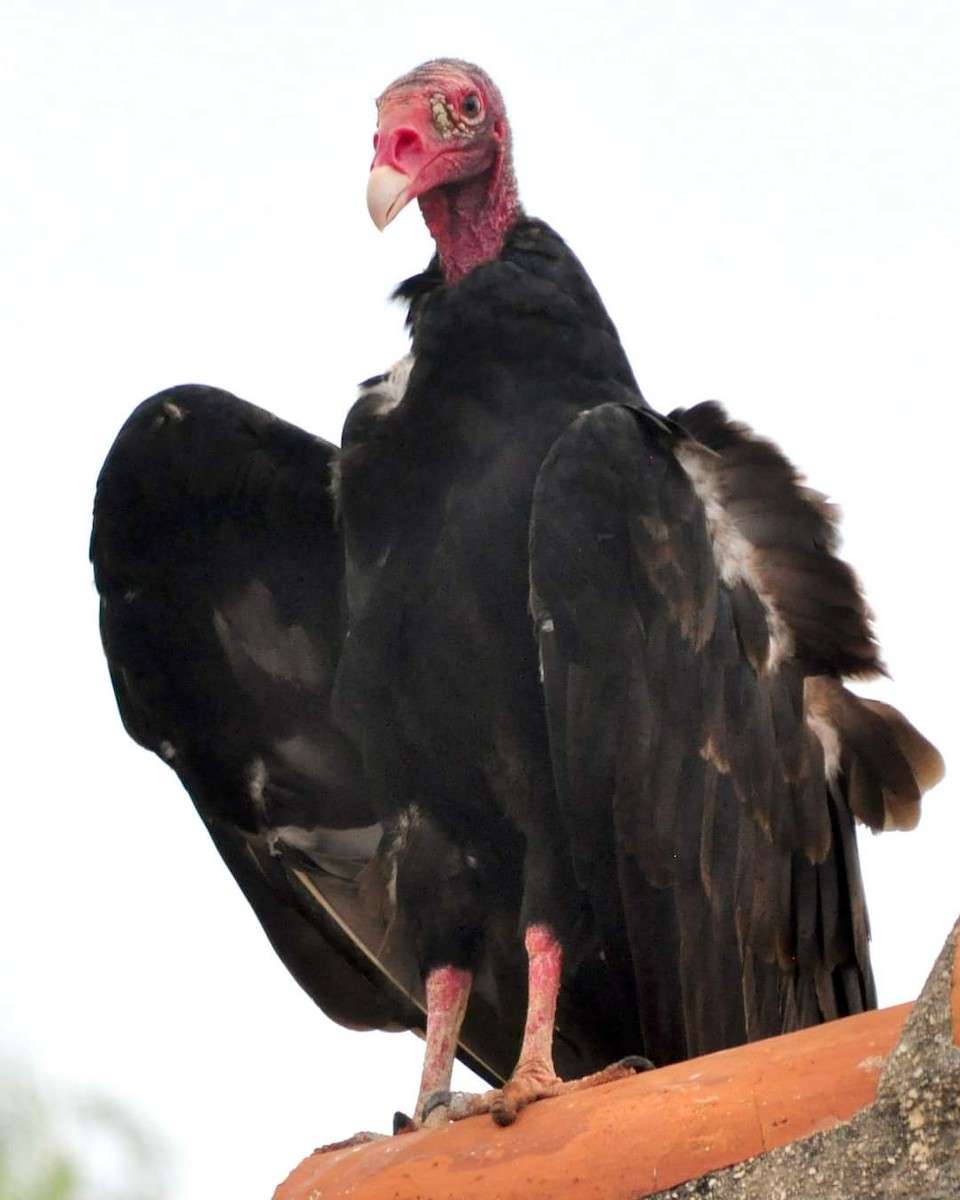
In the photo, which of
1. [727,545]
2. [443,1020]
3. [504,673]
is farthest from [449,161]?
[443,1020]

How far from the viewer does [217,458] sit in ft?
14.8

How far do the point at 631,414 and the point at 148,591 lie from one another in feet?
4.14

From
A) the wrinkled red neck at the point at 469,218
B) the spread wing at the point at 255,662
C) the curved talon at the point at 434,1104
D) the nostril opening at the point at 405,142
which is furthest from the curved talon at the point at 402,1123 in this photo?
the nostril opening at the point at 405,142

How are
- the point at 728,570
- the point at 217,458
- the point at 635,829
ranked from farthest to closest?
the point at 217,458, the point at 728,570, the point at 635,829

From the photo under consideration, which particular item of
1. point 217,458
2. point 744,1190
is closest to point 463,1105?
point 744,1190

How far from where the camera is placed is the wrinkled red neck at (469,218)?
4598 millimetres

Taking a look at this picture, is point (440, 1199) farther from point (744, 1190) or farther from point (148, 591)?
point (148, 591)

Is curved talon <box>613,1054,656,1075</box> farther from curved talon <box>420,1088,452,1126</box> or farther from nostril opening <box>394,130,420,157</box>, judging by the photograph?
nostril opening <box>394,130,420,157</box>

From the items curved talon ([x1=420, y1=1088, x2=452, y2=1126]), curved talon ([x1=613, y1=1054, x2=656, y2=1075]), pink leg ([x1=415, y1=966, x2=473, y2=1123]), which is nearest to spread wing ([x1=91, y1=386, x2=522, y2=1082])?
pink leg ([x1=415, y1=966, x2=473, y2=1123])

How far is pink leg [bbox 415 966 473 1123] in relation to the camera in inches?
160

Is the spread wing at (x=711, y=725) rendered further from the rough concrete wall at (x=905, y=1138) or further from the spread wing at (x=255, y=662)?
the rough concrete wall at (x=905, y=1138)

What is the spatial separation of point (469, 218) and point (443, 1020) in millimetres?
1799

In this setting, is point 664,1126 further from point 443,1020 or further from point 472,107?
point 472,107

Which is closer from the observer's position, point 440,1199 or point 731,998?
point 440,1199
